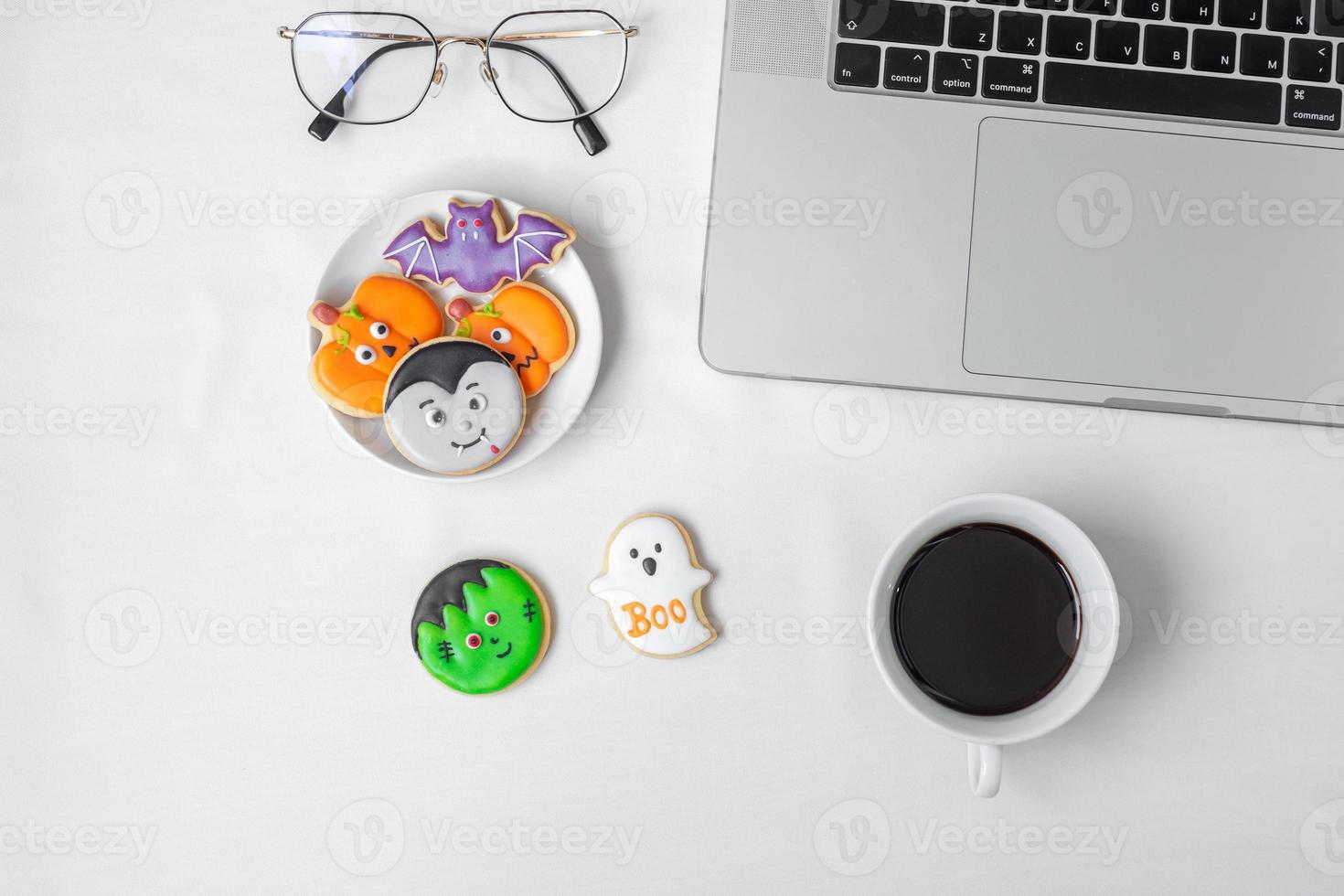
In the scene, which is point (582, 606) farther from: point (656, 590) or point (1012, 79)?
point (1012, 79)

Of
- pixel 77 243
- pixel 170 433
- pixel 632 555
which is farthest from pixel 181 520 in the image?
pixel 632 555

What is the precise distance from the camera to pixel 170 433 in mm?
676

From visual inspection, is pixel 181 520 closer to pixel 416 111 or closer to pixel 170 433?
pixel 170 433

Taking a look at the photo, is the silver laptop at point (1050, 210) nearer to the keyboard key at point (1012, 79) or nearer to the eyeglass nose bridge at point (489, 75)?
the keyboard key at point (1012, 79)

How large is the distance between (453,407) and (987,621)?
36 cm

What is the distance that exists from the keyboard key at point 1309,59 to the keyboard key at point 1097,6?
0.38 feet

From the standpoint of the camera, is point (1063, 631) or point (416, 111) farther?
point (416, 111)

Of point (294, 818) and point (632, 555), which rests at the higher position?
point (632, 555)

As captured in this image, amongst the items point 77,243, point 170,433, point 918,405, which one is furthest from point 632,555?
point 77,243

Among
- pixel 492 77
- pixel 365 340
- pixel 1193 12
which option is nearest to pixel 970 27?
pixel 1193 12

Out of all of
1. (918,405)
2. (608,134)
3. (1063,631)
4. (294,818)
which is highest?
(608,134)

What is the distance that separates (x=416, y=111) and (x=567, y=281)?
0.18 m

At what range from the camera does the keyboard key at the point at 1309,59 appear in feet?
2.00

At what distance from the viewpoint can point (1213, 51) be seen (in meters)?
0.61
